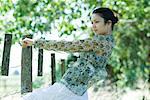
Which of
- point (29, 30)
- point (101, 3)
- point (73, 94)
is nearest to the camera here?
point (73, 94)

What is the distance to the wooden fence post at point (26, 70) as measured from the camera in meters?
4.30

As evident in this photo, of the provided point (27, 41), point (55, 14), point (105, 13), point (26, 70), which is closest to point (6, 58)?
point (26, 70)

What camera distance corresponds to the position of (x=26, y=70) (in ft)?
14.2

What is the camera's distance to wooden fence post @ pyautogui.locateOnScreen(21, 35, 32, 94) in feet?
14.1

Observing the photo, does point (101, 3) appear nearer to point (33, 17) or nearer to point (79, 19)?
point (79, 19)

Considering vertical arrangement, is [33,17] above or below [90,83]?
above

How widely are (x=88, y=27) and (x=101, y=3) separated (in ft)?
1.63

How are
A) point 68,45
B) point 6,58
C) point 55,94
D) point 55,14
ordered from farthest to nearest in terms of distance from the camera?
1. point 55,14
2. point 6,58
3. point 55,94
4. point 68,45

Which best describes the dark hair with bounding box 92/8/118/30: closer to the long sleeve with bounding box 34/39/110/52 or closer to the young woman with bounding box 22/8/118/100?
the young woman with bounding box 22/8/118/100

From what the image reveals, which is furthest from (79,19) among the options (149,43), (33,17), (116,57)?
(149,43)

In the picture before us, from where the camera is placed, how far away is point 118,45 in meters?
13.9

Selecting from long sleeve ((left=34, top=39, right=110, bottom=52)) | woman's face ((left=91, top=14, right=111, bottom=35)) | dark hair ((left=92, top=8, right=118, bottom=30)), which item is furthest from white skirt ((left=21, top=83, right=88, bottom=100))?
dark hair ((left=92, top=8, right=118, bottom=30))

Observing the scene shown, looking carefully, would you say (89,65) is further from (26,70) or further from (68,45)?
(26,70)

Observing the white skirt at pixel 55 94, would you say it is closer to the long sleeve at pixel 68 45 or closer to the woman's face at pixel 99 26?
the long sleeve at pixel 68 45
